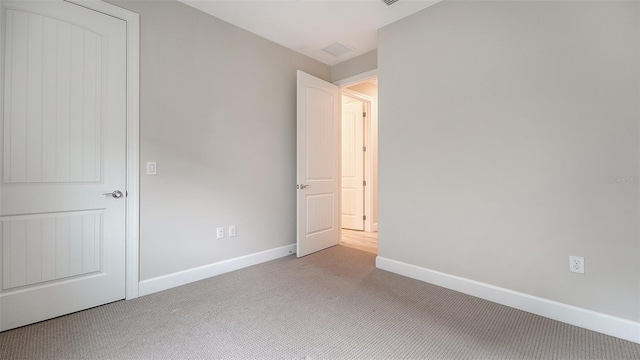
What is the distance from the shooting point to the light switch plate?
2.32 m

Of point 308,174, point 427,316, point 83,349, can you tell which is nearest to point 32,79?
point 83,349

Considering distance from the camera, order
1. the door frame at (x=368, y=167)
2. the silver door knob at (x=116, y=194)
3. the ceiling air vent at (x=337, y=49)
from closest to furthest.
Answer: the silver door knob at (x=116, y=194), the ceiling air vent at (x=337, y=49), the door frame at (x=368, y=167)

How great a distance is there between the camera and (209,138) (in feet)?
8.91

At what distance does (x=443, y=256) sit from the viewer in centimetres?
251

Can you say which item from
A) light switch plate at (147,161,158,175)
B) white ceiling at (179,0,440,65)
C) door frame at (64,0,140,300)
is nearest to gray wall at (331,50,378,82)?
white ceiling at (179,0,440,65)

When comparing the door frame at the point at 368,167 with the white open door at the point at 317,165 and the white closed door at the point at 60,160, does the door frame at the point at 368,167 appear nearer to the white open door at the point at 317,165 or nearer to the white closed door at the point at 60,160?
the white open door at the point at 317,165

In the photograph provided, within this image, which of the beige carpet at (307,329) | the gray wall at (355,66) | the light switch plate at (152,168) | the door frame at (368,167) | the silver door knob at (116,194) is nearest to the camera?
the beige carpet at (307,329)

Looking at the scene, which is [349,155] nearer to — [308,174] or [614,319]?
[308,174]

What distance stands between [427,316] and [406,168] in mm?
1390

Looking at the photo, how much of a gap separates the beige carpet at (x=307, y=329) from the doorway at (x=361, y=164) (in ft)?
8.27

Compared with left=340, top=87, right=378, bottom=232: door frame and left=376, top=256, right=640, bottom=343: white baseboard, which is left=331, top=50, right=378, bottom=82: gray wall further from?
left=376, top=256, right=640, bottom=343: white baseboard

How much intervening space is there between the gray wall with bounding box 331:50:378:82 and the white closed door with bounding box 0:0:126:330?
2560 mm

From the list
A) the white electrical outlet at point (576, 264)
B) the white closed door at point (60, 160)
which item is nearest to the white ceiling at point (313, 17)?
the white closed door at point (60, 160)

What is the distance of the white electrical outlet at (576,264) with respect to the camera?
184 centimetres
